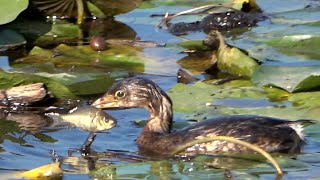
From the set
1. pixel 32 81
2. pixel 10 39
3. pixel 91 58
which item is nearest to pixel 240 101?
pixel 32 81

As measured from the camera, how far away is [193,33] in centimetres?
A: 1220

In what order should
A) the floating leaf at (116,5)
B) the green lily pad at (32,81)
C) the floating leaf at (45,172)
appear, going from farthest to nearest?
the floating leaf at (116,5)
the green lily pad at (32,81)
the floating leaf at (45,172)

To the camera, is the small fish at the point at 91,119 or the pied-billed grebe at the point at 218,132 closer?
the small fish at the point at 91,119

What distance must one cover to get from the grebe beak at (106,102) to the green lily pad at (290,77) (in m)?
1.13

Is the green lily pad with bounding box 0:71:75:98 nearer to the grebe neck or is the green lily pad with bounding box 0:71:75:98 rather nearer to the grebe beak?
the grebe beak

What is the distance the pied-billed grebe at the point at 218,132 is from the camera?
27.2 ft

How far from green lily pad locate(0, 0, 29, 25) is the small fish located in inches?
113

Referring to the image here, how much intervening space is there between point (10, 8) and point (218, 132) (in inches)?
133

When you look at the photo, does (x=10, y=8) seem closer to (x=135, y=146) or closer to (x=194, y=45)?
(x=194, y=45)

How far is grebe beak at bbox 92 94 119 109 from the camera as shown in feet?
29.7

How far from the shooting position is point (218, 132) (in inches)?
326

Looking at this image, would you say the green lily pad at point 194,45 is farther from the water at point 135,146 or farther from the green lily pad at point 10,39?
the green lily pad at point 10,39

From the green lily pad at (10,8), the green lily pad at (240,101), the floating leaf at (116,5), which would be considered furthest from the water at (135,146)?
the floating leaf at (116,5)

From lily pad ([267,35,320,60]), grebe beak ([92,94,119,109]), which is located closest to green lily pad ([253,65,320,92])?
lily pad ([267,35,320,60])
